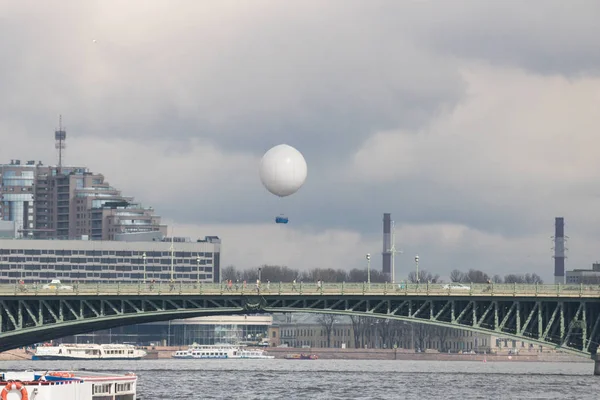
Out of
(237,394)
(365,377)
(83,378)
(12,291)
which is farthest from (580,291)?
(83,378)

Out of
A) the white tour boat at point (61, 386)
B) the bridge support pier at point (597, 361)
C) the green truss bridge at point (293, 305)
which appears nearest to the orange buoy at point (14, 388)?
the white tour boat at point (61, 386)

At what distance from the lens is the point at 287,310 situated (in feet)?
510

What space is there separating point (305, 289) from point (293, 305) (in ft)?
21.1

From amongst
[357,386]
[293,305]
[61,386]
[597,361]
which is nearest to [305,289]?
[293,305]

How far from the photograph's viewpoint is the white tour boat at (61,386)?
81.7m

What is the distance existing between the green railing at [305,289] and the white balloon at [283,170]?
940 centimetres

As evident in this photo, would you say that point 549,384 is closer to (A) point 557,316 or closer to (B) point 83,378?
(A) point 557,316

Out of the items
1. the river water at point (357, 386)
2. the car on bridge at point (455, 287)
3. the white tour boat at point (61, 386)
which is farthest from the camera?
the car on bridge at point (455, 287)

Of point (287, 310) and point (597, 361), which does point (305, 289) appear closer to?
point (287, 310)

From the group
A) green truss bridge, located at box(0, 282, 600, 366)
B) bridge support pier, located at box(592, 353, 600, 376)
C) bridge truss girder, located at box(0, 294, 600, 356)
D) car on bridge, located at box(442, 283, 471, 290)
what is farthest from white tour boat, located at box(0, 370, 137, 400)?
bridge support pier, located at box(592, 353, 600, 376)

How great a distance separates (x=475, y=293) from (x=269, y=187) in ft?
76.2

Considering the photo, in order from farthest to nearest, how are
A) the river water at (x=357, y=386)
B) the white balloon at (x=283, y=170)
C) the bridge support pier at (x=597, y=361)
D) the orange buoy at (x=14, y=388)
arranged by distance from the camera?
the bridge support pier at (x=597, y=361)
the white balloon at (x=283, y=170)
the river water at (x=357, y=386)
the orange buoy at (x=14, y=388)

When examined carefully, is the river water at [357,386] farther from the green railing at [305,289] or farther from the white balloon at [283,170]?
the white balloon at [283,170]

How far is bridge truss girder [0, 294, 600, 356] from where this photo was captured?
153 metres
